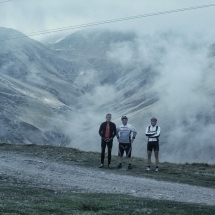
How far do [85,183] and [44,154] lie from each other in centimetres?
835

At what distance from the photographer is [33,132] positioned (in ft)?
267

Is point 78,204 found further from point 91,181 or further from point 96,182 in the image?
point 91,181

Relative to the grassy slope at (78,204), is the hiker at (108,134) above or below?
above

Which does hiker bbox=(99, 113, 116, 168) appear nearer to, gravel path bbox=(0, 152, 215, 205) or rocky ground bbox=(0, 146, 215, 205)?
rocky ground bbox=(0, 146, 215, 205)

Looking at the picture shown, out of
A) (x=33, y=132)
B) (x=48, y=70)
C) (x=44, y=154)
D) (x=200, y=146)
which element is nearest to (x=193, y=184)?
(x=44, y=154)

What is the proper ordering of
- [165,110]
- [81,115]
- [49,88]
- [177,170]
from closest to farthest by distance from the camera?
[177,170]
[165,110]
[81,115]
[49,88]

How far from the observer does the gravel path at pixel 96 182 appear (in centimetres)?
1212

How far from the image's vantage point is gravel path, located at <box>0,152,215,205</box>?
1212cm

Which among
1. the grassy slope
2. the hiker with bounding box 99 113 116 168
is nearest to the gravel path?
the grassy slope

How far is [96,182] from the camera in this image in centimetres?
1390

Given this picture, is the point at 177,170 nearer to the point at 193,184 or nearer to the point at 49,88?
the point at 193,184

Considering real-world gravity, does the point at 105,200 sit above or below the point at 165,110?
below

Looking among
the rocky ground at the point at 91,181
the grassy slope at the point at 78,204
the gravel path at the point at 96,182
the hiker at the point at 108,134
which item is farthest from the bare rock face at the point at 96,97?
the grassy slope at the point at 78,204

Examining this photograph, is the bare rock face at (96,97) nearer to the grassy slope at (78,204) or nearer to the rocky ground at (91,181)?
the rocky ground at (91,181)
